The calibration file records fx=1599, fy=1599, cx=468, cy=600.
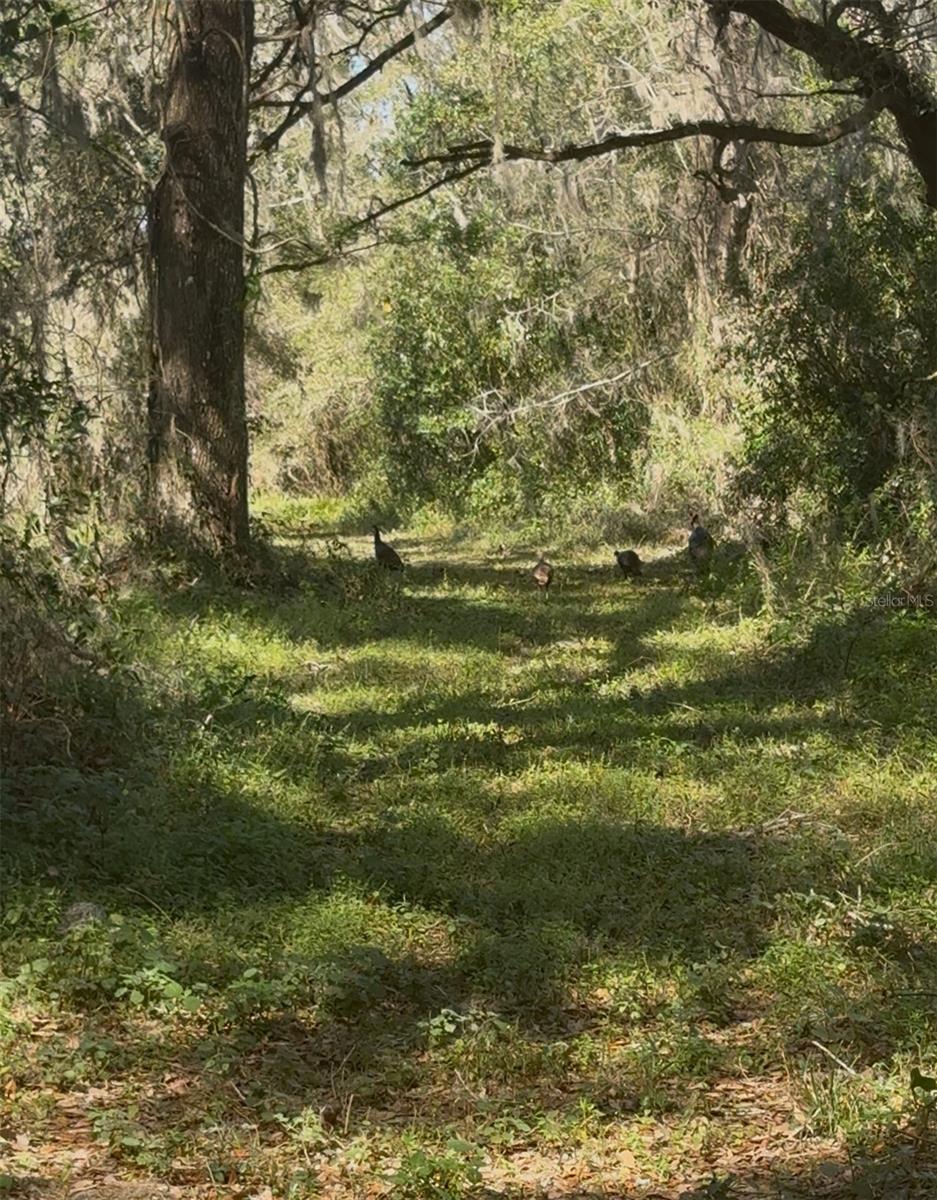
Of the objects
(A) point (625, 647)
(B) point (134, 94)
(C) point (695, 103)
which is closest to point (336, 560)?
(A) point (625, 647)

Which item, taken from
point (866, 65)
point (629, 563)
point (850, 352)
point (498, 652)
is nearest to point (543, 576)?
point (629, 563)

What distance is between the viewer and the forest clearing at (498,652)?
4.80m

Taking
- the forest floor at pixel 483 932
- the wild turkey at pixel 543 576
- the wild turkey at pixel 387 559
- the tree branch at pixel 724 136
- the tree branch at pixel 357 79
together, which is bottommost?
the forest floor at pixel 483 932

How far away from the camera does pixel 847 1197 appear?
407cm

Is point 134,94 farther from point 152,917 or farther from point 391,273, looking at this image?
point 152,917

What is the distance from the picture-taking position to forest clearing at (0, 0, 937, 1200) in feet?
15.8

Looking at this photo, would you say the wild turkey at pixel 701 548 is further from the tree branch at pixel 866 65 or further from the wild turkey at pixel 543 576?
the tree branch at pixel 866 65

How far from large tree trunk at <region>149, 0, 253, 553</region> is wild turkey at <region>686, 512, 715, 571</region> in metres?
4.18

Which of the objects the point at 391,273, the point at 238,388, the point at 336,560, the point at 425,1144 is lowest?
the point at 425,1144

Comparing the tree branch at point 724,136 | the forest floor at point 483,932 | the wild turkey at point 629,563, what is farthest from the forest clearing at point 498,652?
the wild turkey at point 629,563

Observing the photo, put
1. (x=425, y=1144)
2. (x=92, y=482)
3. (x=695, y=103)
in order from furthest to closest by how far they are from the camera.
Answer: (x=695, y=103) < (x=92, y=482) < (x=425, y=1144)

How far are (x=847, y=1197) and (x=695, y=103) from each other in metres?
15.7

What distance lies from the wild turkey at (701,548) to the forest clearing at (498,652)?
0.20 feet

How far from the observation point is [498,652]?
1142cm
